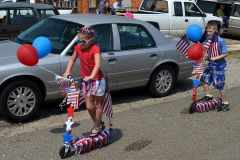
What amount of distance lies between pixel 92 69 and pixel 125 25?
8.07ft

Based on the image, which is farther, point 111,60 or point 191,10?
point 191,10

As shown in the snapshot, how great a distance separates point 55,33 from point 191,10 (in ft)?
33.4

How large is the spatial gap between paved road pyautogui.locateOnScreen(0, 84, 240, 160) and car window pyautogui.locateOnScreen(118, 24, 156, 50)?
1.18 m

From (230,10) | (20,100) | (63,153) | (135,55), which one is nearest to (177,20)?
(230,10)

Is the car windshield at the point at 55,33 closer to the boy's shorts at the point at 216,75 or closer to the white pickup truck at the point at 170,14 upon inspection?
the boy's shorts at the point at 216,75

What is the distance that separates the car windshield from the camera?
244 inches

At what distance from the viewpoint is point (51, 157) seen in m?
4.57

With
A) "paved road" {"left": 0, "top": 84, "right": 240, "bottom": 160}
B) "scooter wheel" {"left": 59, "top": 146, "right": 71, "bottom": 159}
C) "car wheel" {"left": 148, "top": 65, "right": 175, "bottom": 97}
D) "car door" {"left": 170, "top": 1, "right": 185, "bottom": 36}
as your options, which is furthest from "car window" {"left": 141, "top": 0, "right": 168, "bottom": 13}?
"scooter wheel" {"left": 59, "top": 146, "right": 71, "bottom": 159}

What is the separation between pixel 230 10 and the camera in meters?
19.7

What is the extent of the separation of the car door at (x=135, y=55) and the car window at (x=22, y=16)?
4.71 meters

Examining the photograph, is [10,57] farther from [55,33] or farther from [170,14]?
[170,14]

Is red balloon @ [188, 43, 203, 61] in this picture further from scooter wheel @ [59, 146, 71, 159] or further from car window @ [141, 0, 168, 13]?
car window @ [141, 0, 168, 13]

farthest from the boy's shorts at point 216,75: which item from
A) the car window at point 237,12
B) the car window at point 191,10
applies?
the car window at point 237,12

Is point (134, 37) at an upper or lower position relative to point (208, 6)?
lower
